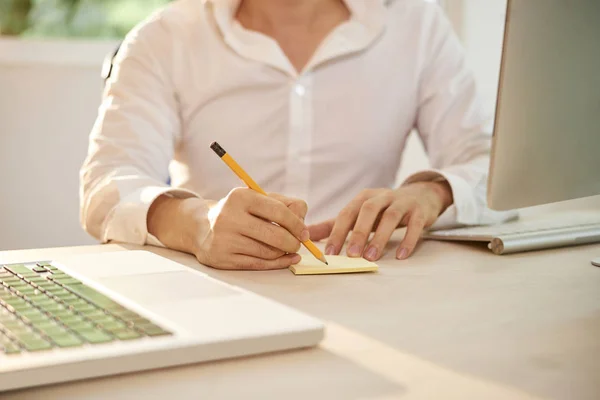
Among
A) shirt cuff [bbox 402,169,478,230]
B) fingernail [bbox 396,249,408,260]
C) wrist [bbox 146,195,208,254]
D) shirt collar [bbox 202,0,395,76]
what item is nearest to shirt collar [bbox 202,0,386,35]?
shirt collar [bbox 202,0,395,76]

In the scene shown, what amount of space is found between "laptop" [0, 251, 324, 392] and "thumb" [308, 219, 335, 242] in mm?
368

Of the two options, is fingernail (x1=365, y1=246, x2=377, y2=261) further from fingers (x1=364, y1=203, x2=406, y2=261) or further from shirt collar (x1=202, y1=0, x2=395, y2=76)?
shirt collar (x1=202, y1=0, x2=395, y2=76)

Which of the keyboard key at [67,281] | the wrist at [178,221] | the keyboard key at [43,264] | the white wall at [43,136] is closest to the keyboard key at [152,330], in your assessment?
the keyboard key at [67,281]

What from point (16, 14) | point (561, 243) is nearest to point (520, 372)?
point (561, 243)

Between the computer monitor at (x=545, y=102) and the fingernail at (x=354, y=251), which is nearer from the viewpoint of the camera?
the computer monitor at (x=545, y=102)

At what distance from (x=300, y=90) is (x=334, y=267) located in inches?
24.9

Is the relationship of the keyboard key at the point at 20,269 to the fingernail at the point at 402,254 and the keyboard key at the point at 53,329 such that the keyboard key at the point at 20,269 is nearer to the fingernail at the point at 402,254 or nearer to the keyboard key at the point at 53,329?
the keyboard key at the point at 53,329

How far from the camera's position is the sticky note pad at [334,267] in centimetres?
→ 87

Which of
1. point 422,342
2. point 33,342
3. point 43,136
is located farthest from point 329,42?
point 43,136

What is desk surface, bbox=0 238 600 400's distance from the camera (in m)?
0.50

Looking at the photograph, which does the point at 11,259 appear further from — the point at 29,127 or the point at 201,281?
the point at 29,127

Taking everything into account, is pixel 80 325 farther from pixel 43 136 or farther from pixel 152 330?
pixel 43 136

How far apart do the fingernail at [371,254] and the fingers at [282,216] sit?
11cm

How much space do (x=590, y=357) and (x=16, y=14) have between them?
224 centimetres
